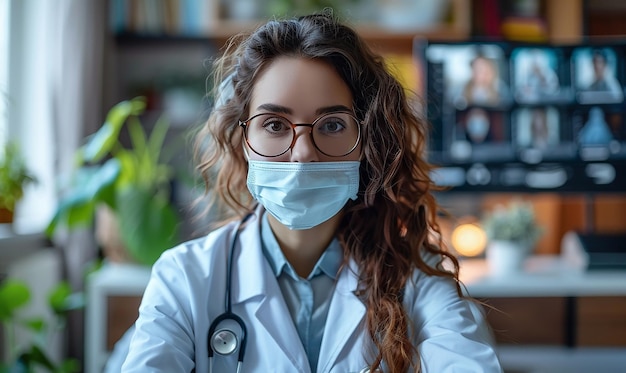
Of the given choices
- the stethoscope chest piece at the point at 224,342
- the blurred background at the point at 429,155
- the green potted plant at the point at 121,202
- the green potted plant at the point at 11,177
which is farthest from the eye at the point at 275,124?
the green potted plant at the point at 11,177

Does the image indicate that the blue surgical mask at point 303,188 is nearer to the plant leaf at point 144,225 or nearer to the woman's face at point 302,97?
the woman's face at point 302,97

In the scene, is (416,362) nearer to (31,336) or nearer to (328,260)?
(328,260)

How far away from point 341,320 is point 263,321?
127 millimetres

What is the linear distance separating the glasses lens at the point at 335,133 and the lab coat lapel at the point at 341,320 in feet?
0.72

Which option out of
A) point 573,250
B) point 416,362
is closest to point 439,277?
point 416,362

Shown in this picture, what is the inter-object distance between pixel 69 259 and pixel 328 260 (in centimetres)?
147

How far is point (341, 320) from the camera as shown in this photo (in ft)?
3.18

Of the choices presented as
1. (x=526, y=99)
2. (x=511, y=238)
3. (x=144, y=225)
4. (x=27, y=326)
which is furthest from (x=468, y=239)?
(x=27, y=326)

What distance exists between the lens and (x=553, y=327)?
1956 millimetres

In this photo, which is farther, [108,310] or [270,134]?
[108,310]

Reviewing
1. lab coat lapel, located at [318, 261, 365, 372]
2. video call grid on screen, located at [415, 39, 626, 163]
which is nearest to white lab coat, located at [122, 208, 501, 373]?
lab coat lapel, located at [318, 261, 365, 372]

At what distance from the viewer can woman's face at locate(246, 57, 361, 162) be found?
0.89 metres

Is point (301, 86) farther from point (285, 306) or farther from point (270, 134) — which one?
point (285, 306)

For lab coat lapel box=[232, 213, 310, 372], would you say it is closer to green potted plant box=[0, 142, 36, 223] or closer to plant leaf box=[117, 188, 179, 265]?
plant leaf box=[117, 188, 179, 265]
